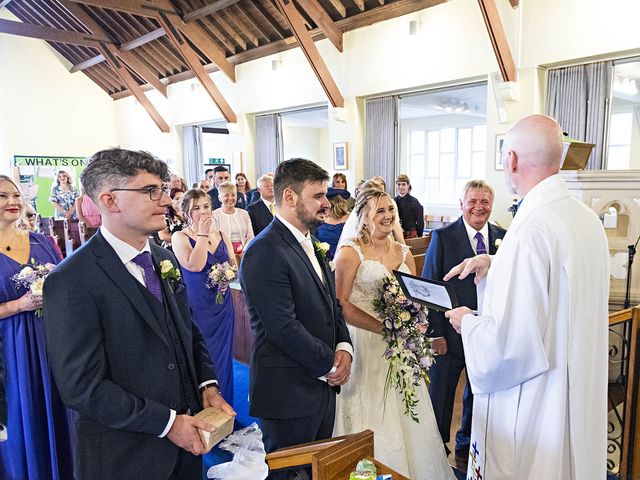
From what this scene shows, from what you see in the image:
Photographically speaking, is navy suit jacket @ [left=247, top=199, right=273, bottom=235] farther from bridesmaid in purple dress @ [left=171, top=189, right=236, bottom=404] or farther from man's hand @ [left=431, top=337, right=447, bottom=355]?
man's hand @ [left=431, top=337, right=447, bottom=355]

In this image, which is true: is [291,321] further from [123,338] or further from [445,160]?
[445,160]

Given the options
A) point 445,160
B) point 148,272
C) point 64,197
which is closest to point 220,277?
point 148,272

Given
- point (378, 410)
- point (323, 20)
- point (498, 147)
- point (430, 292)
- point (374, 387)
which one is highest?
point (323, 20)

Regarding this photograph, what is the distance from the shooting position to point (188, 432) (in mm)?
1470

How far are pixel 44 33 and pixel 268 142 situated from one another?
562 cm

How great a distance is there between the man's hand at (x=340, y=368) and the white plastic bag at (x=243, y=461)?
0.92 metres

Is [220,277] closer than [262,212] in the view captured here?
Yes

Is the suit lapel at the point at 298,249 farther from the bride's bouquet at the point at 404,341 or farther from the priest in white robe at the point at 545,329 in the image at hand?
the priest in white robe at the point at 545,329

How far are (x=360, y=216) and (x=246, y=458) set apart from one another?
1.56 metres

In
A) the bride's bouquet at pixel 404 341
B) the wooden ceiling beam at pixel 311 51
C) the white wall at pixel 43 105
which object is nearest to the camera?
the bride's bouquet at pixel 404 341

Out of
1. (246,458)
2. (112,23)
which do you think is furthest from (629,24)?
(112,23)

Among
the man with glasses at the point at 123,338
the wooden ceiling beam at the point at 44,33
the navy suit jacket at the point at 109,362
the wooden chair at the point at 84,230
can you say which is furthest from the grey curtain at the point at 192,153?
the navy suit jacket at the point at 109,362

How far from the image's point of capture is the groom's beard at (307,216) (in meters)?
2.02

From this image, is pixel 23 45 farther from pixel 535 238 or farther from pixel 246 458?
pixel 535 238
